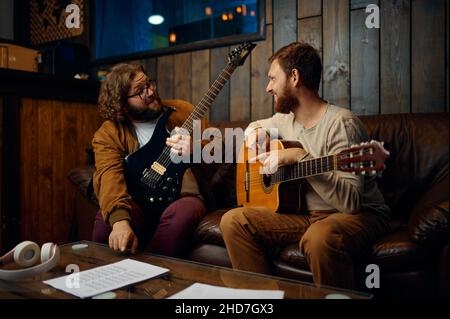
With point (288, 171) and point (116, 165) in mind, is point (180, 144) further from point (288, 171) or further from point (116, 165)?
point (288, 171)

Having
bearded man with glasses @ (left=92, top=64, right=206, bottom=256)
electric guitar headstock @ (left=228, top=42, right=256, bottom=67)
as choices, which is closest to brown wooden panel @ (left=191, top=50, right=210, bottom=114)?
bearded man with glasses @ (left=92, top=64, right=206, bottom=256)

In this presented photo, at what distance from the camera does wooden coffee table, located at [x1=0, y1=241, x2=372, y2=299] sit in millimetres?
984

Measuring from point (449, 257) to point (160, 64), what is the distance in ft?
7.55

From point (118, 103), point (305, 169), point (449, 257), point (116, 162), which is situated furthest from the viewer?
point (118, 103)

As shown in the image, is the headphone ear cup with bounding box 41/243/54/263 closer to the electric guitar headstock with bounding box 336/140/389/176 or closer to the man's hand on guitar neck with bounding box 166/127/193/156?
the man's hand on guitar neck with bounding box 166/127/193/156

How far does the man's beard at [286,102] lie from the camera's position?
1694 mm

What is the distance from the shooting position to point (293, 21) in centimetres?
238

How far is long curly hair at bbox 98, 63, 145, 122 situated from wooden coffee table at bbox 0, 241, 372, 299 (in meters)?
0.91

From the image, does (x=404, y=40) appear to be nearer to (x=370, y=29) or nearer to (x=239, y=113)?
(x=370, y=29)

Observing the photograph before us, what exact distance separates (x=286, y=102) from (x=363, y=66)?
0.71 metres

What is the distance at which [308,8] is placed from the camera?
2.33m

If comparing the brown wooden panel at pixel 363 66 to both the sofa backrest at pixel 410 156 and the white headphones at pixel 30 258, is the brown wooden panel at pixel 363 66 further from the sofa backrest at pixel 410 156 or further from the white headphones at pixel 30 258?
the white headphones at pixel 30 258

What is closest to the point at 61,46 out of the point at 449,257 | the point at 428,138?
the point at 428,138

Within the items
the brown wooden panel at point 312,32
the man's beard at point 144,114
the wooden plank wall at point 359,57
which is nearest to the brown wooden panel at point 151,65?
the wooden plank wall at point 359,57
